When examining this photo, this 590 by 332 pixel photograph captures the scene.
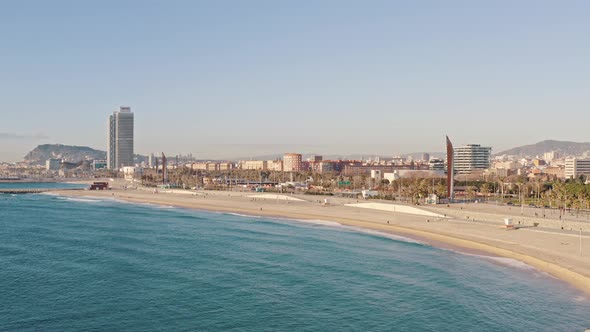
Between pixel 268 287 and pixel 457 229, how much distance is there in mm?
25491

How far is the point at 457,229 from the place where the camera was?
157 feet

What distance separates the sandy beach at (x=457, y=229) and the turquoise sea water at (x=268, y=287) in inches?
85.8

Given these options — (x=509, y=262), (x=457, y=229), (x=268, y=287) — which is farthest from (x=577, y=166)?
(x=268, y=287)

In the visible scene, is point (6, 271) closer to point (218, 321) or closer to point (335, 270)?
point (218, 321)

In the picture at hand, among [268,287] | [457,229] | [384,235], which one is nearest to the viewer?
[268,287]

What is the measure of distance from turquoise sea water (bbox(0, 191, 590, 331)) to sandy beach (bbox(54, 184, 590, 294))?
2180 millimetres

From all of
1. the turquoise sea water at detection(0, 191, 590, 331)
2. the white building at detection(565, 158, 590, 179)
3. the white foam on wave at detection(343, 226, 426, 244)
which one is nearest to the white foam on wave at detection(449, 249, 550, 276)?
the turquoise sea water at detection(0, 191, 590, 331)

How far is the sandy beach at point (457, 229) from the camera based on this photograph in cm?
3300

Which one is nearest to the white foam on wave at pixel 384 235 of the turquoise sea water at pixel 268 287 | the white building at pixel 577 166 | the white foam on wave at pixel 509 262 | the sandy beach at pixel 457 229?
the sandy beach at pixel 457 229

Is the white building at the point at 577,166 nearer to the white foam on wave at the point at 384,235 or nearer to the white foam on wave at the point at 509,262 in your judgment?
the white foam on wave at the point at 384,235

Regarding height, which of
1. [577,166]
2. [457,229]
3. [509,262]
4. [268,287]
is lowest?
[268,287]

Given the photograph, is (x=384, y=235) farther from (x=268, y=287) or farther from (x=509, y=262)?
(x=268, y=287)

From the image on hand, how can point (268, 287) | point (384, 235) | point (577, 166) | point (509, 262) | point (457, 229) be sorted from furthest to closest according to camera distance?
1. point (577, 166)
2. point (384, 235)
3. point (457, 229)
4. point (509, 262)
5. point (268, 287)

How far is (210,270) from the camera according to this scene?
32.8 meters
